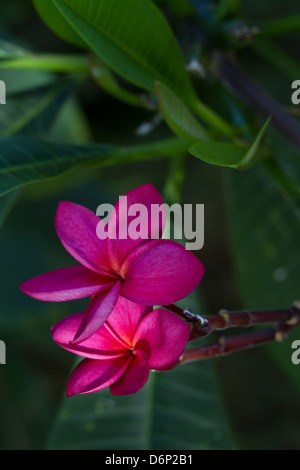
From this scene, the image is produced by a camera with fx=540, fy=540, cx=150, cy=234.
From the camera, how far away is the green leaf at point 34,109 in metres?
1.03

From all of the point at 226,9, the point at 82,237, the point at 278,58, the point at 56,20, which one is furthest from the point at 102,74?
the point at 278,58

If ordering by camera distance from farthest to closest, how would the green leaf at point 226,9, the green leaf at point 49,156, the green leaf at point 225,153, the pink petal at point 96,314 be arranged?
the green leaf at point 226,9, the green leaf at point 49,156, the green leaf at point 225,153, the pink petal at point 96,314

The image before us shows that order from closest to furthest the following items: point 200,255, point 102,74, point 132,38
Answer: point 132,38, point 102,74, point 200,255

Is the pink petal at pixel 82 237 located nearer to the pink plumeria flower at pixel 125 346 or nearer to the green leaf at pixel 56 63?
the pink plumeria flower at pixel 125 346

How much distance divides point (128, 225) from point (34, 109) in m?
0.70

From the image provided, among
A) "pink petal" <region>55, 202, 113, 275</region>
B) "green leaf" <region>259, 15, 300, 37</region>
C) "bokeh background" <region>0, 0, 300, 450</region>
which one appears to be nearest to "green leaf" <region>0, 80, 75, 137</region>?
"bokeh background" <region>0, 0, 300, 450</region>

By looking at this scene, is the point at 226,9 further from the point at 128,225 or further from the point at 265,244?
the point at 128,225

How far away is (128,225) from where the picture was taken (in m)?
0.47

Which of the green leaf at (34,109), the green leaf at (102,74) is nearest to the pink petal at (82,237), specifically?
the green leaf at (102,74)

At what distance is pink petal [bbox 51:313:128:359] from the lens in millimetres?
465

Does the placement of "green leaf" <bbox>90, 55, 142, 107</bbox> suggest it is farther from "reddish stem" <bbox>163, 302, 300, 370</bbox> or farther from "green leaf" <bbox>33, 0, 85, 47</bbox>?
"reddish stem" <bbox>163, 302, 300, 370</bbox>

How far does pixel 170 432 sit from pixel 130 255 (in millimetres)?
503
